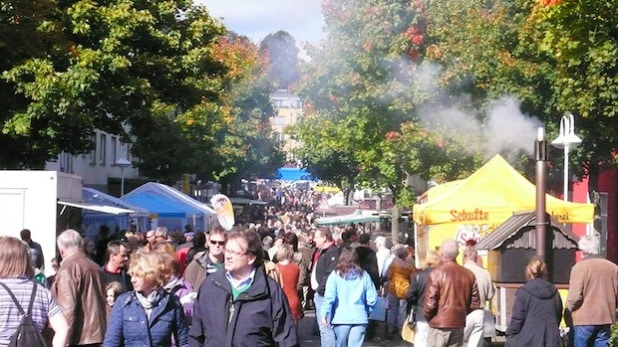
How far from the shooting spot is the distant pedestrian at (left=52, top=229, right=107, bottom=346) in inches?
417

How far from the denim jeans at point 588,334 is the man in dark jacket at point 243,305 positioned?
676cm

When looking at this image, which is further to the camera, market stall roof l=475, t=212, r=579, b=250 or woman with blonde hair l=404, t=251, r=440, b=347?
market stall roof l=475, t=212, r=579, b=250

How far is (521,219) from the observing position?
18.4 metres

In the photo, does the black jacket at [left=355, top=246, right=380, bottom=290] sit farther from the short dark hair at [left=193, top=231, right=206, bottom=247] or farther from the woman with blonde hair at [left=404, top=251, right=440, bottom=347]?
the woman with blonde hair at [left=404, top=251, right=440, bottom=347]

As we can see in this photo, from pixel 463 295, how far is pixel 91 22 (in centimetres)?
1668

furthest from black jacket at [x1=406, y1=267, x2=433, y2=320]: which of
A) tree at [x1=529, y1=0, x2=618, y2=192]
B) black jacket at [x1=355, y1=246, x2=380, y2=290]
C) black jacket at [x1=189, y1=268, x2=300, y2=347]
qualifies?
black jacket at [x1=189, y1=268, x2=300, y2=347]

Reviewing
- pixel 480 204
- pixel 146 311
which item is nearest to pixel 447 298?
pixel 146 311

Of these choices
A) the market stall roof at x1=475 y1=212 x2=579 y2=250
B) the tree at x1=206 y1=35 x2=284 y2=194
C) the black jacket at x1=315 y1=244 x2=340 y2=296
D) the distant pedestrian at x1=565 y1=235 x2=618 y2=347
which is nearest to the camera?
the distant pedestrian at x1=565 y1=235 x2=618 y2=347

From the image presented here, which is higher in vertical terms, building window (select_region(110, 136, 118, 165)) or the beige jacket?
building window (select_region(110, 136, 118, 165))

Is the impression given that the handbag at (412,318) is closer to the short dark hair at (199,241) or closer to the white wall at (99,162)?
the short dark hair at (199,241)

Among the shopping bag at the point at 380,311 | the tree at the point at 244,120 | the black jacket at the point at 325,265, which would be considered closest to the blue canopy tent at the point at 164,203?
the shopping bag at the point at 380,311

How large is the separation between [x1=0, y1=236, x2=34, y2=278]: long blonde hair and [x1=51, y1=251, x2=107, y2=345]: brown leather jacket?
3.03m

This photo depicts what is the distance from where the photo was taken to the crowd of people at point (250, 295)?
7.73 meters

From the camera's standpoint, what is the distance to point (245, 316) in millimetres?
7719
